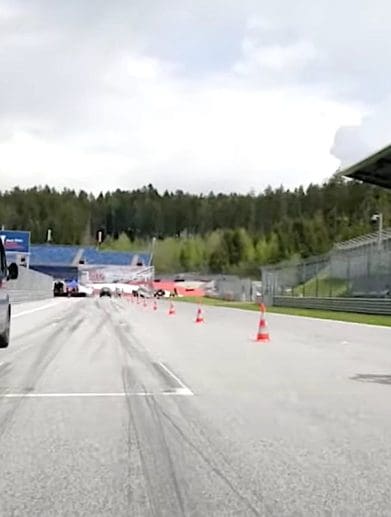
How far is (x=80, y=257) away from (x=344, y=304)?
9915 cm

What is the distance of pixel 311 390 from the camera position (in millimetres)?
12742

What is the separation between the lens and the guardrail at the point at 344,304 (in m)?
46.3

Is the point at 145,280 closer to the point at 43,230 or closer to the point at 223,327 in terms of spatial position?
the point at 43,230

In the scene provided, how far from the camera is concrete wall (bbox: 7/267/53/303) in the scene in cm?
5576

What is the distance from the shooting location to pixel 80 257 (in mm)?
147125

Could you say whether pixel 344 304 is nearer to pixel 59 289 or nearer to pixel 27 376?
pixel 27 376

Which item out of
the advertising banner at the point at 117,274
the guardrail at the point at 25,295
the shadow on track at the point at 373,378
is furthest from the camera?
the advertising banner at the point at 117,274

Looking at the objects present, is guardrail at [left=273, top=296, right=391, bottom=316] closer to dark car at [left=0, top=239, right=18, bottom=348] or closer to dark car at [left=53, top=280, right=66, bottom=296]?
dark car at [left=0, top=239, right=18, bottom=348]

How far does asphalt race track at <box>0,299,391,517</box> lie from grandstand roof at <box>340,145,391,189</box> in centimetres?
4636

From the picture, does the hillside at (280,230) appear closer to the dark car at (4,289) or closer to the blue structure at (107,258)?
the blue structure at (107,258)

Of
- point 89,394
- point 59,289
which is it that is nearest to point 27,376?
point 89,394

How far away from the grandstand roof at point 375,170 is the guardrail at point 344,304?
11.5 meters

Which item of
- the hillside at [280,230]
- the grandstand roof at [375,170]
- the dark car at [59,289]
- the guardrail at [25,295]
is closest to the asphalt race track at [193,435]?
the guardrail at [25,295]

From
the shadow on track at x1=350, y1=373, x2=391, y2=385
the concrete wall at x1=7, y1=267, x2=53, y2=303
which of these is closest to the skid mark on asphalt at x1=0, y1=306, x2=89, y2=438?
the shadow on track at x1=350, y1=373, x2=391, y2=385
